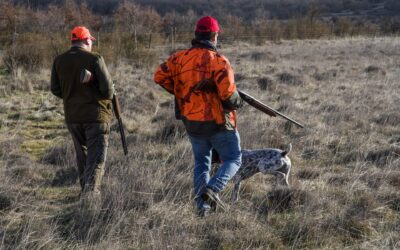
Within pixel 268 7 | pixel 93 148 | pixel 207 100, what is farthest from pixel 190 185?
pixel 268 7

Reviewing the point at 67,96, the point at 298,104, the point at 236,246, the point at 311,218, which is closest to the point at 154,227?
the point at 236,246

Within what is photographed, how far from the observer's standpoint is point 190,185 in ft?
15.3

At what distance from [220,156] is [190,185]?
68 centimetres

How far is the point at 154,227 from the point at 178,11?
54550 millimetres

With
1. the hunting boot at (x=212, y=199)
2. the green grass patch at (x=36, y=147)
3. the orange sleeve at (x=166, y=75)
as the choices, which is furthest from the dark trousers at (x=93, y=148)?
the green grass patch at (x=36, y=147)

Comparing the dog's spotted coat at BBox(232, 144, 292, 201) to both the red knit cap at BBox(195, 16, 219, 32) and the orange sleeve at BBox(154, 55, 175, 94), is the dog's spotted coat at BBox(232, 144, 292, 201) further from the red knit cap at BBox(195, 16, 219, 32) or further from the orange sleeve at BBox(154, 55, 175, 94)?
the red knit cap at BBox(195, 16, 219, 32)

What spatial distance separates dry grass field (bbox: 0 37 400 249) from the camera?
3686mm

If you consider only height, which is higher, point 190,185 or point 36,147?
point 190,185

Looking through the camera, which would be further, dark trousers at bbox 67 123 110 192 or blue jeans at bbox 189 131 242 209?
dark trousers at bbox 67 123 110 192

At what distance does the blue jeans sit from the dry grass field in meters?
0.21

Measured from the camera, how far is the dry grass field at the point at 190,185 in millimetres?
3686

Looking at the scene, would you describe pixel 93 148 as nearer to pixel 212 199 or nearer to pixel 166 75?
pixel 166 75

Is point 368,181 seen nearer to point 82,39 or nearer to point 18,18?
point 82,39

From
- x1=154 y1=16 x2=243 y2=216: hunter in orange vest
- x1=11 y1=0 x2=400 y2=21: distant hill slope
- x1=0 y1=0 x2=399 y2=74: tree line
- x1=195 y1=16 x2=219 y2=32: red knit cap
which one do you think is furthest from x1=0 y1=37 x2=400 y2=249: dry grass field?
x1=11 y1=0 x2=400 y2=21: distant hill slope
